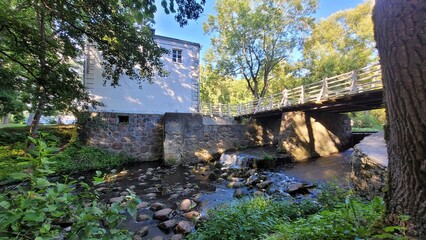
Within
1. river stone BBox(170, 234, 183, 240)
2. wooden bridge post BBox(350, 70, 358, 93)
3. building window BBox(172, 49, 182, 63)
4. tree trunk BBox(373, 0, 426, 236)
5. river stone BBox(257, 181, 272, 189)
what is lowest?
river stone BBox(170, 234, 183, 240)

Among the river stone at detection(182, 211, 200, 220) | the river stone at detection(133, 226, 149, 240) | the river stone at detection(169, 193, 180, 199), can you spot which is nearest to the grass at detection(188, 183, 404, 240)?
the river stone at detection(182, 211, 200, 220)

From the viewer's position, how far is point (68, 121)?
1394 cm

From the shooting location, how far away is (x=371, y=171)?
3.84 m

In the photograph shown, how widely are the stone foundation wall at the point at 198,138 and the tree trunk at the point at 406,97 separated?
9.21 metres

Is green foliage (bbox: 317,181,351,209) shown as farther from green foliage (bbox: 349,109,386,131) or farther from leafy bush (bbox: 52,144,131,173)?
green foliage (bbox: 349,109,386,131)

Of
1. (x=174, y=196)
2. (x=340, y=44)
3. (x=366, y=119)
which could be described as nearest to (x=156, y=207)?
(x=174, y=196)

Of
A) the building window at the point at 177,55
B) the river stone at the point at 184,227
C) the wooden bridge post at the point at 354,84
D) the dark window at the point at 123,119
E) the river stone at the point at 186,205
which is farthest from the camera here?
the building window at the point at 177,55

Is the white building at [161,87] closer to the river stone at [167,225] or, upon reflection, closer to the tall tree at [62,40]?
the tall tree at [62,40]

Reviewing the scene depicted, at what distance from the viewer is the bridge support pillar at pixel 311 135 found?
1014cm

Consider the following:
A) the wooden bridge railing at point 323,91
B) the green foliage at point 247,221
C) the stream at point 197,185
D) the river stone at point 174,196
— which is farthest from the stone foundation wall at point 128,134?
the green foliage at point 247,221

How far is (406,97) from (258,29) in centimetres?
1753

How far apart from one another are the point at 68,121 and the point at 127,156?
6896 mm

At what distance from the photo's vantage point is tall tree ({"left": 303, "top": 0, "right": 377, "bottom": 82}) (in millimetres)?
17516

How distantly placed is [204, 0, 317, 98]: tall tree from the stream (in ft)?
36.2
